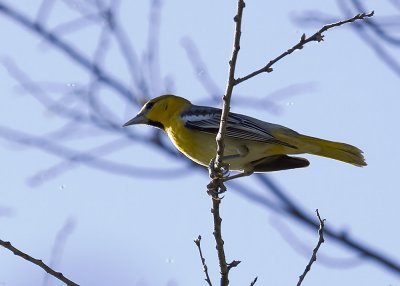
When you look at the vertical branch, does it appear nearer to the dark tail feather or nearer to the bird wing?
the bird wing

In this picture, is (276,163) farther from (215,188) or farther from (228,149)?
(215,188)

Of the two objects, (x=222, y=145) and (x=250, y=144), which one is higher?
(x=250, y=144)

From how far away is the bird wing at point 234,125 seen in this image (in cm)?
526

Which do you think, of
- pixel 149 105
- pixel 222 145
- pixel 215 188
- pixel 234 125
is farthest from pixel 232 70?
pixel 149 105

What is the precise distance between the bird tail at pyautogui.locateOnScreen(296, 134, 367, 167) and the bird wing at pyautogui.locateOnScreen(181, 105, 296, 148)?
0.39 ft

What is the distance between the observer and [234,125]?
5320 millimetres

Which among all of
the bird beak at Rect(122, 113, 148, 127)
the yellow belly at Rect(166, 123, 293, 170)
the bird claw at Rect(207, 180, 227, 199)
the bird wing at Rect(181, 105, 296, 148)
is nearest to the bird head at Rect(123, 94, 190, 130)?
the bird beak at Rect(122, 113, 148, 127)

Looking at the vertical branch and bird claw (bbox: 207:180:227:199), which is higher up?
bird claw (bbox: 207:180:227:199)

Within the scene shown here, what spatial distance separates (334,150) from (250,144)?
0.59m

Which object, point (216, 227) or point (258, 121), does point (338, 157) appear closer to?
Result: point (258, 121)

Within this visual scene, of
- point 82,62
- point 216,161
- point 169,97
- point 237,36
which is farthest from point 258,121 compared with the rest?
point 237,36

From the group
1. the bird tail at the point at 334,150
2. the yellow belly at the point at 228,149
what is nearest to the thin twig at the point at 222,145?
the yellow belly at the point at 228,149

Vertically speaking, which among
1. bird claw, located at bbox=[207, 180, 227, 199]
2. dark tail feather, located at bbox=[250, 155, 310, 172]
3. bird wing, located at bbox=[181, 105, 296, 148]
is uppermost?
bird wing, located at bbox=[181, 105, 296, 148]

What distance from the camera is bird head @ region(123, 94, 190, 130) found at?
5943 millimetres
